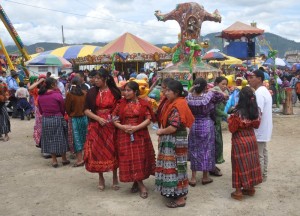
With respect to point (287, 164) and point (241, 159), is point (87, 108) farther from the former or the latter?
point (287, 164)

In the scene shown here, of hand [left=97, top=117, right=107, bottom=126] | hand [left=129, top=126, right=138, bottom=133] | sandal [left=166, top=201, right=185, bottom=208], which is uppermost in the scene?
hand [left=97, top=117, right=107, bottom=126]

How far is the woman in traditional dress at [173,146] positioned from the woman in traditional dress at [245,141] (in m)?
0.59

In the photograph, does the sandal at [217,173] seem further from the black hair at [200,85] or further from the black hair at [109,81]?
the black hair at [109,81]

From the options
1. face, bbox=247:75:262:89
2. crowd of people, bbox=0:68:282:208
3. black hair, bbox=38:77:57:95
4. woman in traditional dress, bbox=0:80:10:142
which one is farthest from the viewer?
woman in traditional dress, bbox=0:80:10:142

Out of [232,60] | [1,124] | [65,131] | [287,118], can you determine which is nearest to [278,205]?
[65,131]

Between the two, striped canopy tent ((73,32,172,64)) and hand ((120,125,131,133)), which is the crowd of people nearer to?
hand ((120,125,131,133))

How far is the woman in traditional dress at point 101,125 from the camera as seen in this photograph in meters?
4.44

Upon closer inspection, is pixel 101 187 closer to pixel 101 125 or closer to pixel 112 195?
pixel 112 195

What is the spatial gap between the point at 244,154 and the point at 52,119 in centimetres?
318

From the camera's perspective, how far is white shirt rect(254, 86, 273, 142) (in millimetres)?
4434

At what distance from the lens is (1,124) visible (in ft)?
25.8

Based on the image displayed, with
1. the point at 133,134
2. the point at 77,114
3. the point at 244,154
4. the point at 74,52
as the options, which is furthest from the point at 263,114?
the point at 74,52

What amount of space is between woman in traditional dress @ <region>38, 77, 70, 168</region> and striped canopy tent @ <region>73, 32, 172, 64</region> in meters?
11.2

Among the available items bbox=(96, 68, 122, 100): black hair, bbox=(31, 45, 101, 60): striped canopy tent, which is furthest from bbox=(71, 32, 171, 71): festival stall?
bbox=(96, 68, 122, 100): black hair
